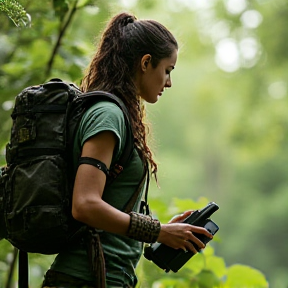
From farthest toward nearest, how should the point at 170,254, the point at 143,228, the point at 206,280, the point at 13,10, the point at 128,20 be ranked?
the point at 206,280 → the point at 128,20 → the point at 13,10 → the point at 170,254 → the point at 143,228

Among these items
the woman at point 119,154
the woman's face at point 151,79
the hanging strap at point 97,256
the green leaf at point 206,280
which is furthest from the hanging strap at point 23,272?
the green leaf at point 206,280

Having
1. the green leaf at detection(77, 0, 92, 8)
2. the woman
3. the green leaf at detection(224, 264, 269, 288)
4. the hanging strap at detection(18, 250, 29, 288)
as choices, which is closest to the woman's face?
the woman

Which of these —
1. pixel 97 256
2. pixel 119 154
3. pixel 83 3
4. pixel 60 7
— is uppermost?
pixel 83 3

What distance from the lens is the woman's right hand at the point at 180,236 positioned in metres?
2.10

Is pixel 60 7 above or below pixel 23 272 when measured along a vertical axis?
above

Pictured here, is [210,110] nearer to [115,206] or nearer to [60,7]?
[60,7]

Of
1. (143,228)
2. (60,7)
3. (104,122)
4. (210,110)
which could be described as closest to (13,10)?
(104,122)

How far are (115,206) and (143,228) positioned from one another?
0.15 meters

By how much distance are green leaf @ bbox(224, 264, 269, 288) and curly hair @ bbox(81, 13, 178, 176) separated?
33.6 inches

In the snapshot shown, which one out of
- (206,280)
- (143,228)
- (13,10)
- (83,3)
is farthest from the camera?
(83,3)

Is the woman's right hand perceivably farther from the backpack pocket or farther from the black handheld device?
the backpack pocket

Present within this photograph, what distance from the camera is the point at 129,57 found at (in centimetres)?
237

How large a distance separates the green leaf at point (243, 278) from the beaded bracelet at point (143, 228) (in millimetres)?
1072

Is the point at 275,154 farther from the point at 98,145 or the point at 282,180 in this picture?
the point at 98,145
